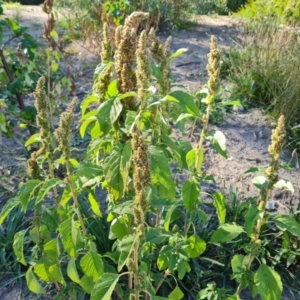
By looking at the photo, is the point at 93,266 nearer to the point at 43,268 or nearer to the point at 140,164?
the point at 43,268

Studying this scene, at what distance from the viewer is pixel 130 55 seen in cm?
146

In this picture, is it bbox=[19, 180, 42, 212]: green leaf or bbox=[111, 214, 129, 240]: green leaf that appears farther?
bbox=[111, 214, 129, 240]: green leaf

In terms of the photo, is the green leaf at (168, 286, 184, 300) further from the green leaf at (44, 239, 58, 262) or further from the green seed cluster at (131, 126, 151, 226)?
the green seed cluster at (131, 126, 151, 226)

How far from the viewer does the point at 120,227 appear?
1649 millimetres

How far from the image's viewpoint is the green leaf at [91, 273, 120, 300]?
1.36 metres

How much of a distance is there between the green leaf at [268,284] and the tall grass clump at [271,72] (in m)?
2.08

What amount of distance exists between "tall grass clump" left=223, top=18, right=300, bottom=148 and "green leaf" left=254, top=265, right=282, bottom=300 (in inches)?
82.1

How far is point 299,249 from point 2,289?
1649 millimetres

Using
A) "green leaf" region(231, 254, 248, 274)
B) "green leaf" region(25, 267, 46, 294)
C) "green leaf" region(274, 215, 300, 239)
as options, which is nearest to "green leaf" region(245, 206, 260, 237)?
"green leaf" region(274, 215, 300, 239)

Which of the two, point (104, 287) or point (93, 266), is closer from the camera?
point (104, 287)

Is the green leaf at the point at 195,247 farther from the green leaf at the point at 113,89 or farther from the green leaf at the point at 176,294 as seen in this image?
the green leaf at the point at 113,89

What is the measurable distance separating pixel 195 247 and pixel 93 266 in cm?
43

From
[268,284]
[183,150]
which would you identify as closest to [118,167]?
[183,150]

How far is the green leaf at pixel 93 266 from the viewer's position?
159 cm
